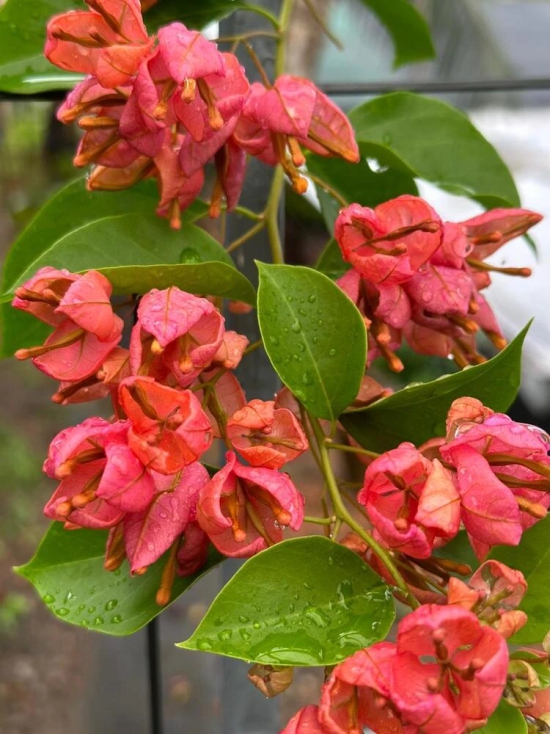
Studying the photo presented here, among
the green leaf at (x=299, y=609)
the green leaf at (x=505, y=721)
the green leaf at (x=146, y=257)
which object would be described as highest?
the green leaf at (x=146, y=257)

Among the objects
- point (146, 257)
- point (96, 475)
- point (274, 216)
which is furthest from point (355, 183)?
point (96, 475)

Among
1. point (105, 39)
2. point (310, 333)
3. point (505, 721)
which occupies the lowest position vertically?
point (505, 721)

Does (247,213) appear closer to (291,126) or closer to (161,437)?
(291,126)

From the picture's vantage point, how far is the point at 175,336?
0.29 m

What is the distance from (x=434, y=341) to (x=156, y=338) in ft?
0.53

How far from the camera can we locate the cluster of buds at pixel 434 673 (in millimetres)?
239

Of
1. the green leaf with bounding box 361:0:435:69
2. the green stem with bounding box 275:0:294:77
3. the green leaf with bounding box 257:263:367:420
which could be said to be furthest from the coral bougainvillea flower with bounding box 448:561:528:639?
the green leaf with bounding box 361:0:435:69

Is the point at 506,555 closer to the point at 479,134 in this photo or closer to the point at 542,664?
the point at 542,664

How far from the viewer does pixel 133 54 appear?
305 mm

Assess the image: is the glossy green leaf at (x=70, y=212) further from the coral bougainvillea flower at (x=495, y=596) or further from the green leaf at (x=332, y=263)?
the coral bougainvillea flower at (x=495, y=596)

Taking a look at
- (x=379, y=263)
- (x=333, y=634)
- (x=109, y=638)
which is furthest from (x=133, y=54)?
(x=109, y=638)

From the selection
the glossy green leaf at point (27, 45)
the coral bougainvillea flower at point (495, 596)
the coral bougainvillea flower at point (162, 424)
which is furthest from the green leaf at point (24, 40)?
the coral bougainvillea flower at point (495, 596)

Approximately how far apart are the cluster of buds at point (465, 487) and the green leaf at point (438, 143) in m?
0.23

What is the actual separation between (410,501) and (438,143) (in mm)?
284
